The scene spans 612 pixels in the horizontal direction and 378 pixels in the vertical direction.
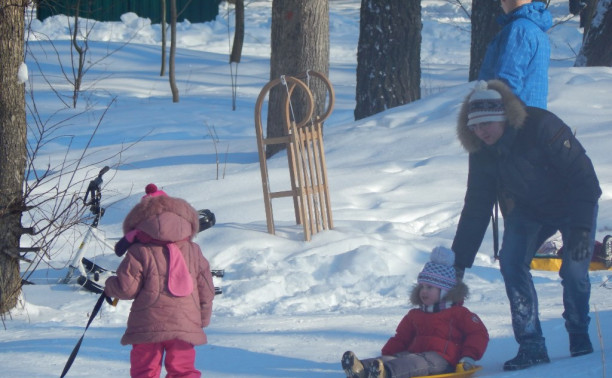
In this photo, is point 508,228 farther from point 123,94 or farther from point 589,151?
point 123,94

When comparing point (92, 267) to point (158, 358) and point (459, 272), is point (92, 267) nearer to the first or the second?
point (158, 358)

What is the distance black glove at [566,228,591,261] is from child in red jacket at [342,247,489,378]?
0.55 m

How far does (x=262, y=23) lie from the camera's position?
3197 cm

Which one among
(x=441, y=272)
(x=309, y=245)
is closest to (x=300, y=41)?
(x=309, y=245)

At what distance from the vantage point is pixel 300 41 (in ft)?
31.6

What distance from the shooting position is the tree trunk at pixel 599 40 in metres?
11.9

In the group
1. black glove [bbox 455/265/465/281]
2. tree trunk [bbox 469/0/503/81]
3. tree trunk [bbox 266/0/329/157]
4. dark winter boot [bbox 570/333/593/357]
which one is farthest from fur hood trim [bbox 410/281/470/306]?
tree trunk [bbox 469/0/503/81]

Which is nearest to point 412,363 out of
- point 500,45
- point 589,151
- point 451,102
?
point 500,45

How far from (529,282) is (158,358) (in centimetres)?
184

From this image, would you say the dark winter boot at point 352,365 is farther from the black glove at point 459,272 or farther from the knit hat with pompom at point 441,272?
the black glove at point 459,272

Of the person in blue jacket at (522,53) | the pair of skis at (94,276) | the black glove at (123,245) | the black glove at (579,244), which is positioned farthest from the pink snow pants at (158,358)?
the person in blue jacket at (522,53)

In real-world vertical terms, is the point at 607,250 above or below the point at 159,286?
below

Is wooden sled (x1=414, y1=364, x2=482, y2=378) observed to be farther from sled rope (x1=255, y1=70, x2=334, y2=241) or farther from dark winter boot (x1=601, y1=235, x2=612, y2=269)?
sled rope (x1=255, y1=70, x2=334, y2=241)

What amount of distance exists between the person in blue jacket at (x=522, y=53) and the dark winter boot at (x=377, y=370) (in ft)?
7.85
